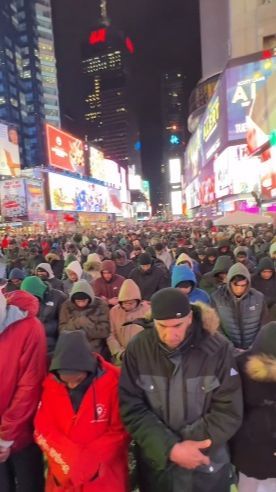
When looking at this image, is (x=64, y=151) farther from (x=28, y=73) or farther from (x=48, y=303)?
(x=28, y=73)

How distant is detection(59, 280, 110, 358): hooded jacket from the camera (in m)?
4.23

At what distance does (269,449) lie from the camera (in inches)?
88.5

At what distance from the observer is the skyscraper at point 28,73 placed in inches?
4505

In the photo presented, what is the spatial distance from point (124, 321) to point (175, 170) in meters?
156

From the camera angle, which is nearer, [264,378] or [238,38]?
[264,378]

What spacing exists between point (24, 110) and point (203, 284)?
413ft

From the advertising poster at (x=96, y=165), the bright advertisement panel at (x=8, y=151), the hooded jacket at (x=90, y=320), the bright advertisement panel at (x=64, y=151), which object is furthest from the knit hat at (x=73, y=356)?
the advertising poster at (x=96, y=165)

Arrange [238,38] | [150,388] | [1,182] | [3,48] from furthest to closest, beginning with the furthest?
[3,48]
[238,38]
[1,182]
[150,388]

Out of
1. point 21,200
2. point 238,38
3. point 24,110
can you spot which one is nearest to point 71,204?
point 21,200

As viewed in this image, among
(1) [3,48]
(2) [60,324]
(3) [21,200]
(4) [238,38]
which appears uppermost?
(1) [3,48]

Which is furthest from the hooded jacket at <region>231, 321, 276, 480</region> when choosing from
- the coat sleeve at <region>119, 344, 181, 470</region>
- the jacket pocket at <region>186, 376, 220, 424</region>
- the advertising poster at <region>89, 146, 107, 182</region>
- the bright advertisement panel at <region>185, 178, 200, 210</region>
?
the bright advertisement panel at <region>185, 178, 200, 210</region>

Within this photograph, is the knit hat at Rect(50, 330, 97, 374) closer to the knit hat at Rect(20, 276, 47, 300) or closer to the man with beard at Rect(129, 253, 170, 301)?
the knit hat at Rect(20, 276, 47, 300)

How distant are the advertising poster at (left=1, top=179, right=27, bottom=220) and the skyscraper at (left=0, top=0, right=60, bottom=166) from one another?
74.1 m

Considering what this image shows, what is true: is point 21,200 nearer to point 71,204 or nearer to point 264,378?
point 71,204
